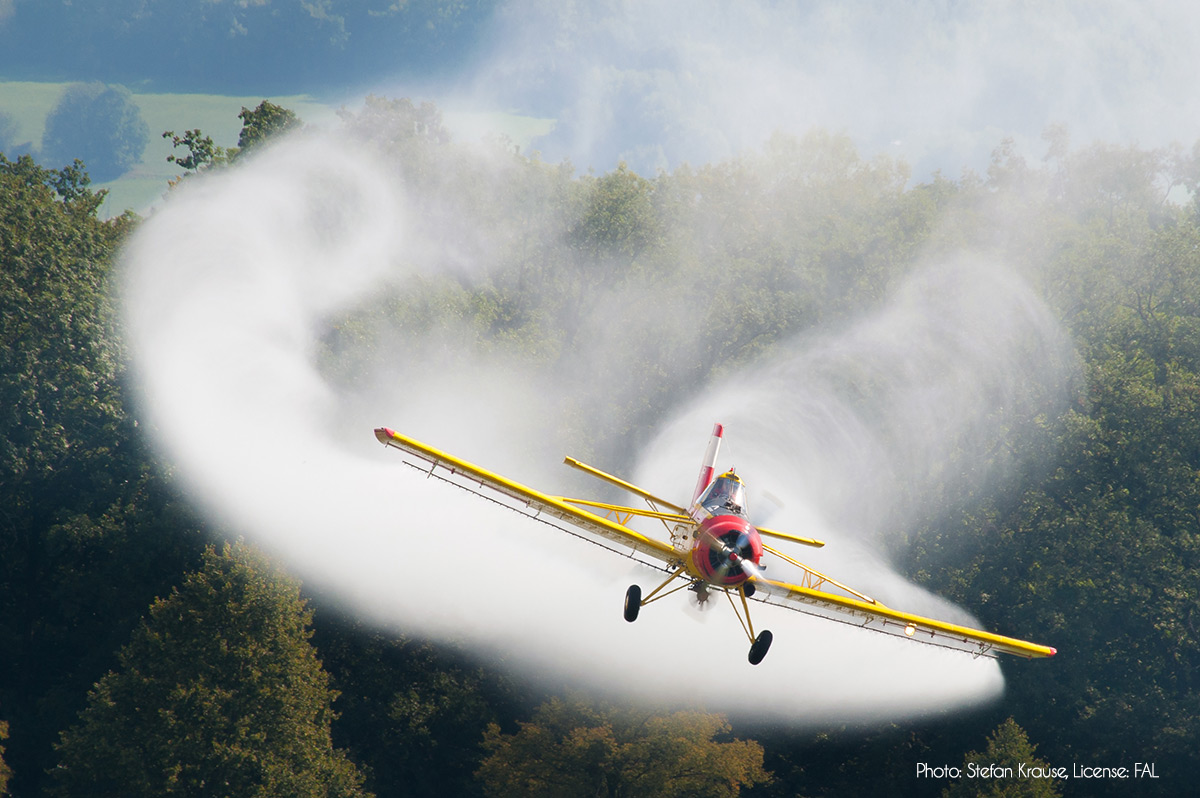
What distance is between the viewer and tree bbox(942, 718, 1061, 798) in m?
44.7

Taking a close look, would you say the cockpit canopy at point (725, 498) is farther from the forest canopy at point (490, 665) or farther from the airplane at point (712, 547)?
the forest canopy at point (490, 665)

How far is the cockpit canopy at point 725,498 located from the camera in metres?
27.7

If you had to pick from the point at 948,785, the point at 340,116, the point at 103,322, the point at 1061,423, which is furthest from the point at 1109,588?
the point at 340,116

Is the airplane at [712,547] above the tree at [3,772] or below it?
above

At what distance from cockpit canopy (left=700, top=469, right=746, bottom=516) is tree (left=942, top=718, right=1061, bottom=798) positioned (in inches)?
1044

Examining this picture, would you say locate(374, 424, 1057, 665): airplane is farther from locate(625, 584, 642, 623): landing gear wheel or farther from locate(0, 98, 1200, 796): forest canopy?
locate(0, 98, 1200, 796): forest canopy

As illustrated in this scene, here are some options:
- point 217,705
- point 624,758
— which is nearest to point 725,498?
point 624,758

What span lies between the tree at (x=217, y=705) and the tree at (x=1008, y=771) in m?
30.3

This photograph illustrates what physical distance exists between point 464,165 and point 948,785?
61329mm

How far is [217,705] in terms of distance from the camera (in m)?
45.6

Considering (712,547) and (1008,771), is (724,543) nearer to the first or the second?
(712,547)

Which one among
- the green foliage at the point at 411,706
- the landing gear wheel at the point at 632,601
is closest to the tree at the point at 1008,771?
the green foliage at the point at 411,706

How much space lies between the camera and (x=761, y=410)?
217ft

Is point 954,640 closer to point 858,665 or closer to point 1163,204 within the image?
point 858,665
